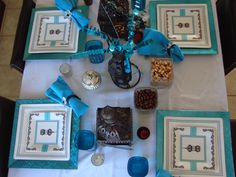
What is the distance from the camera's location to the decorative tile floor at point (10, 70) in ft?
6.06

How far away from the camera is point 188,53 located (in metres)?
1.20

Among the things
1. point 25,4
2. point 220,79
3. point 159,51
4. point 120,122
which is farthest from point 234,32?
point 25,4

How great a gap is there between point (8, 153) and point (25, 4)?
25.2 inches

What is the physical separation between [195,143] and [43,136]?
1.82ft

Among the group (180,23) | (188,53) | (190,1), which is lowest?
(188,53)

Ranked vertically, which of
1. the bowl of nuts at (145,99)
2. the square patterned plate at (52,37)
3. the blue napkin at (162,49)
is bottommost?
the bowl of nuts at (145,99)

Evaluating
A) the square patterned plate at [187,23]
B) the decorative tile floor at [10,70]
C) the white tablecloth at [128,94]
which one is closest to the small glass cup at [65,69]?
the white tablecloth at [128,94]

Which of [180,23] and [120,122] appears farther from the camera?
[180,23]

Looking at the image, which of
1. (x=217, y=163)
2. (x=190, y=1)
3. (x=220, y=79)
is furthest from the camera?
(x=190, y=1)

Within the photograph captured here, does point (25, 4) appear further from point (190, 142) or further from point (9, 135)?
point (190, 142)

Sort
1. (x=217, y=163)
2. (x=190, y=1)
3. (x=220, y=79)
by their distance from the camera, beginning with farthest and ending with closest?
(x=190, y=1) → (x=220, y=79) → (x=217, y=163)

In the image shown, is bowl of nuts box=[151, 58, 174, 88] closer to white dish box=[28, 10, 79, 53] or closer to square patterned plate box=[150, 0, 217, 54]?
square patterned plate box=[150, 0, 217, 54]

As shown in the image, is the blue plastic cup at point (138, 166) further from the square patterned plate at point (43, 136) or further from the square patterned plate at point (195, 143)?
the square patterned plate at point (43, 136)

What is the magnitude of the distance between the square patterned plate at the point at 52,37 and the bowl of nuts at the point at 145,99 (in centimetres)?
31
